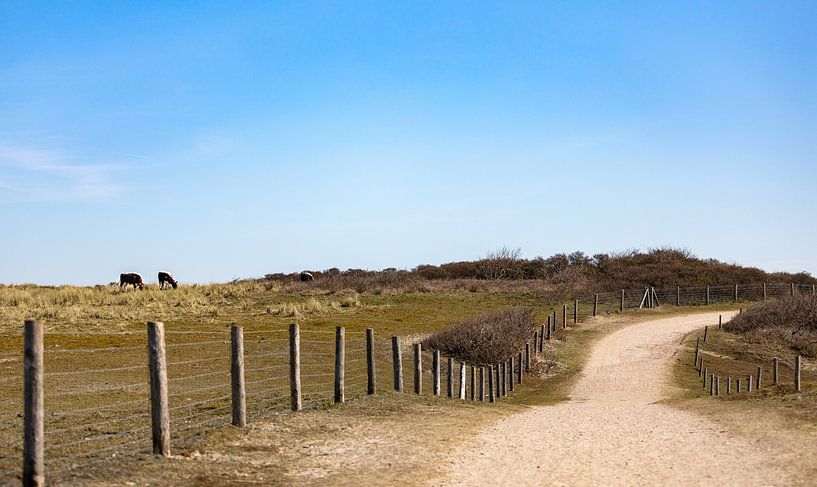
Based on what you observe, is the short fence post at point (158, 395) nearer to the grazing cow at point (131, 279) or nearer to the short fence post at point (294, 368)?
the short fence post at point (294, 368)

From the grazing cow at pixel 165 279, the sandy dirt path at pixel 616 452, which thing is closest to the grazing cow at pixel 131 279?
the grazing cow at pixel 165 279

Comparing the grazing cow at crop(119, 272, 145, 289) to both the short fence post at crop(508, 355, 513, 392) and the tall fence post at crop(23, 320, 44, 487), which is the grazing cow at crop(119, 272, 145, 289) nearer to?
the short fence post at crop(508, 355, 513, 392)

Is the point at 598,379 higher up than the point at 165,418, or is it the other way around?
the point at 165,418

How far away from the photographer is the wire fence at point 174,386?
1199 cm

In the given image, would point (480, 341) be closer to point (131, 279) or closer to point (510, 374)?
point (510, 374)

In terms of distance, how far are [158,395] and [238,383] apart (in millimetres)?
2173

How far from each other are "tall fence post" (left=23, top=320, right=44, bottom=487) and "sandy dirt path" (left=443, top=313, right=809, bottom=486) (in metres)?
4.55

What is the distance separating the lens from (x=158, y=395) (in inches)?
430

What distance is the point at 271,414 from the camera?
47.3ft

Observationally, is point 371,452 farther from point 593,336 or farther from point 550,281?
point 550,281

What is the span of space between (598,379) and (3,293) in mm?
39010

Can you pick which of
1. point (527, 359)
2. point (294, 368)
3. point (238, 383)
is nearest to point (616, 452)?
point (294, 368)

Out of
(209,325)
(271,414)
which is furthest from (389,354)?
(271,414)

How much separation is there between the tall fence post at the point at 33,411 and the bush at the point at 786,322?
36900mm
